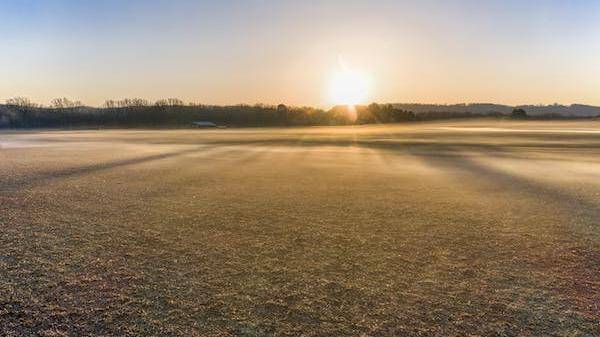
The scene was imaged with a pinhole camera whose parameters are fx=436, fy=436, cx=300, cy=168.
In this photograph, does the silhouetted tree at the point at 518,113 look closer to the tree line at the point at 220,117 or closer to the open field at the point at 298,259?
the tree line at the point at 220,117

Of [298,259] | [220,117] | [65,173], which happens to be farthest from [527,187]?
[220,117]

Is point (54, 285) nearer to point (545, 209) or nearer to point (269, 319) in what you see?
point (269, 319)

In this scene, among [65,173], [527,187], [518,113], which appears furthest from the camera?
[518,113]

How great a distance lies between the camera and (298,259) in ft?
21.4

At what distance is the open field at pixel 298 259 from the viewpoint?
15.1 feet

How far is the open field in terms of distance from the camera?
4609 mm

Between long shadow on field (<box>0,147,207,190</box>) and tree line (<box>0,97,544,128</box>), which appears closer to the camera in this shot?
long shadow on field (<box>0,147,207,190</box>)

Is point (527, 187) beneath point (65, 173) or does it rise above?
beneath

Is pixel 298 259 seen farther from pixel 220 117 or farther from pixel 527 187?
pixel 220 117

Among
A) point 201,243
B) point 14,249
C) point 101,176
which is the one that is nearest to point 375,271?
point 201,243

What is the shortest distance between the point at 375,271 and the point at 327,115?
95997mm

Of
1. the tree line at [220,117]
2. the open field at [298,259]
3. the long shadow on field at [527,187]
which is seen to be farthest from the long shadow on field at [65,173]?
the tree line at [220,117]

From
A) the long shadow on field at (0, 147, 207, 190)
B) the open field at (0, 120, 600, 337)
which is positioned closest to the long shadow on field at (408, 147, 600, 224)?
the open field at (0, 120, 600, 337)

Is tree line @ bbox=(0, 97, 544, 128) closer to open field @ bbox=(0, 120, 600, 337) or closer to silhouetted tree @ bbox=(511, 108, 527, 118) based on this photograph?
silhouetted tree @ bbox=(511, 108, 527, 118)
